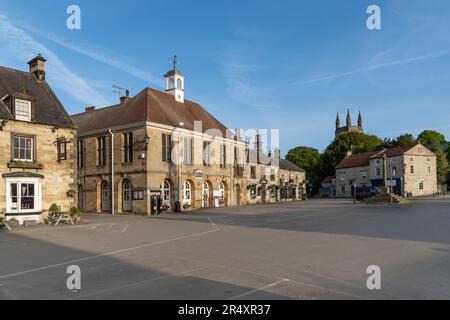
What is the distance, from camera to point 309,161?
3487 inches

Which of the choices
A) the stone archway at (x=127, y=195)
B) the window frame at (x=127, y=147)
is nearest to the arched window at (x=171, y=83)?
the window frame at (x=127, y=147)

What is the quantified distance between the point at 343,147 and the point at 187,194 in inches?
2267

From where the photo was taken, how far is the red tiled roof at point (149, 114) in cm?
3250

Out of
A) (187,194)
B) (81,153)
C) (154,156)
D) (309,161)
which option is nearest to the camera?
(154,156)

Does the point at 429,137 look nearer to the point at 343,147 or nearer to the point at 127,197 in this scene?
the point at 343,147

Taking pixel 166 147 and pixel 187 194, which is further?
pixel 187 194

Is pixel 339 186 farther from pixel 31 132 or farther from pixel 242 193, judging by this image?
pixel 31 132

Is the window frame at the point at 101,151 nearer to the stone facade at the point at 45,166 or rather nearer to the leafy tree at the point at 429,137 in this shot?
the stone facade at the point at 45,166

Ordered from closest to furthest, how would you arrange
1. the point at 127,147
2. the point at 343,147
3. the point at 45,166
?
the point at 45,166, the point at 127,147, the point at 343,147

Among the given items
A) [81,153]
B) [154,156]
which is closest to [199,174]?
[154,156]

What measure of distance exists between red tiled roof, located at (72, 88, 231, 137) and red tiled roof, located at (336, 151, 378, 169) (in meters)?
39.0

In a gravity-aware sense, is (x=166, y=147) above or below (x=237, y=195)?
above

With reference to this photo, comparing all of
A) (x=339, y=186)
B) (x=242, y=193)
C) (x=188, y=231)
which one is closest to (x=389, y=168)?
(x=339, y=186)

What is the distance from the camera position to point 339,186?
76.2 m
